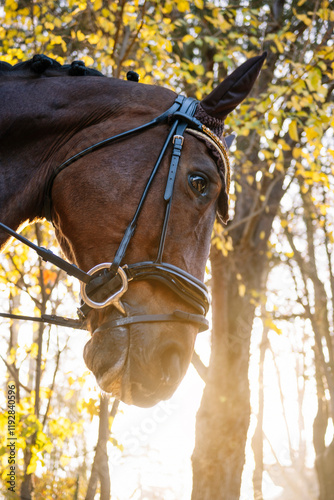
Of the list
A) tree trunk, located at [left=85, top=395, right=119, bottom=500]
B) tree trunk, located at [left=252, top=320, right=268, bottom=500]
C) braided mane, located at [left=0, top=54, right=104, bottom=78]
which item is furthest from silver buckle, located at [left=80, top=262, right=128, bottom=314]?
tree trunk, located at [left=252, top=320, right=268, bottom=500]

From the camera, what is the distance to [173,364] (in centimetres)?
186

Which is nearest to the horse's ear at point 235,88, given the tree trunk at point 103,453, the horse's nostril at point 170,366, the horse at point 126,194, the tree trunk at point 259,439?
the horse at point 126,194

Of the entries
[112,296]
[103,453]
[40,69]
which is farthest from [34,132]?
[103,453]

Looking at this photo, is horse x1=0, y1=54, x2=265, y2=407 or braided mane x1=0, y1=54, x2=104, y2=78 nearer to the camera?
horse x1=0, y1=54, x2=265, y2=407

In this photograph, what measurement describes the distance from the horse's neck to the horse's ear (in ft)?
1.82

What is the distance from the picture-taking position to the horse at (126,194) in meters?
1.88

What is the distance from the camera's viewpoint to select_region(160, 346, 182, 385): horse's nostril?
6.11ft

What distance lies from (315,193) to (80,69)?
11894 mm

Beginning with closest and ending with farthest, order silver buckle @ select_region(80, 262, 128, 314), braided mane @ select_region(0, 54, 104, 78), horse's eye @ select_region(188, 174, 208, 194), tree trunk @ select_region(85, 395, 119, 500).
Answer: silver buckle @ select_region(80, 262, 128, 314)
horse's eye @ select_region(188, 174, 208, 194)
braided mane @ select_region(0, 54, 104, 78)
tree trunk @ select_region(85, 395, 119, 500)

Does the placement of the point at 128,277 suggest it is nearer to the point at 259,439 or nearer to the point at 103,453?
the point at 103,453

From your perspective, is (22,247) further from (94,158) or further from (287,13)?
(287,13)

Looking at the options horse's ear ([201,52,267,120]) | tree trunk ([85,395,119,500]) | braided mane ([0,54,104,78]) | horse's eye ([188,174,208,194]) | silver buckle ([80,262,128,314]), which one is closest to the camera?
silver buckle ([80,262,128,314])

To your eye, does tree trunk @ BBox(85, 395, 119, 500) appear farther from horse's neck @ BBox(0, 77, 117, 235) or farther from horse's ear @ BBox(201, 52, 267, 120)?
horse's ear @ BBox(201, 52, 267, 120)

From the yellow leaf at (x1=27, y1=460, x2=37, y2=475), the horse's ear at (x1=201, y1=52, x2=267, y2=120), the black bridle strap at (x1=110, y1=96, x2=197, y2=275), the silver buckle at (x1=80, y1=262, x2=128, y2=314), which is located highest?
the horse's ear at (x1=201, y1=52, x2=267, y2=120)
